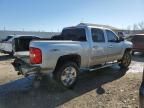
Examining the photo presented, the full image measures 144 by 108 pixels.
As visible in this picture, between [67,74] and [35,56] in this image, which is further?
[67,74]

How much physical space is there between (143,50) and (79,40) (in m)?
A: 9.84

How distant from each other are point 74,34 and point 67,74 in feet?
6.06

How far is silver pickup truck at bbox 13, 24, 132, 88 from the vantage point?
6.44 m

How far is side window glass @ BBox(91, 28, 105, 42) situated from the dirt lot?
1457mm

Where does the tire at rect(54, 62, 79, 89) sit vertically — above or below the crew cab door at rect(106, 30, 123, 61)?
below

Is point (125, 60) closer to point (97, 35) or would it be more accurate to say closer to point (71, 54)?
point (97, 35)

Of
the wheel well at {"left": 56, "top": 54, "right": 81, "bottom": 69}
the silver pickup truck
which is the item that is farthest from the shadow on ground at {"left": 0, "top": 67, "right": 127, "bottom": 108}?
the wheel well at {"left": 56, "top": 54, "right": 81, "bottom": 69}

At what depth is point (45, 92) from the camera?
700cm

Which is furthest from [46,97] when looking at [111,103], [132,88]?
[132,88]

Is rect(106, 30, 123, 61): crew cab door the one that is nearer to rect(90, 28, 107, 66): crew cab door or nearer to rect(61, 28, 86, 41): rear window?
rect(90, 28, 107, 66): crew cab door

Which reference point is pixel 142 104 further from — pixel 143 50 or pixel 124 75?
pixel 143 50

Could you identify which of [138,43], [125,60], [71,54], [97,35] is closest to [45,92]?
[71,54]

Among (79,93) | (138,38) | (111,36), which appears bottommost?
(79,93)

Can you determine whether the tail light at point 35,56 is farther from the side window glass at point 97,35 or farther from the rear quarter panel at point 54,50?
the side window glass at point 97,35
